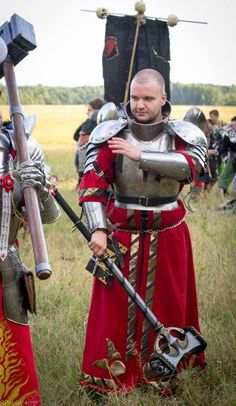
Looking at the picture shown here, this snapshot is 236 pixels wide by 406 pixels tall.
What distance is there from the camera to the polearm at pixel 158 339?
391 centimetres

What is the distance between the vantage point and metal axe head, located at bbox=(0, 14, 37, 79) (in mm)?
3334

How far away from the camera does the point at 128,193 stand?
4.03 metres

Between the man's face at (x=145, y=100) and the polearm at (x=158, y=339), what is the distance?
0.63m

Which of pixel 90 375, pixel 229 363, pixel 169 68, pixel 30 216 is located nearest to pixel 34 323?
pixel 90 375

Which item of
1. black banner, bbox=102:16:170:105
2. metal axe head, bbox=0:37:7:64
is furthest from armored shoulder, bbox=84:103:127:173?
black banner, bbox=102:16:170:105

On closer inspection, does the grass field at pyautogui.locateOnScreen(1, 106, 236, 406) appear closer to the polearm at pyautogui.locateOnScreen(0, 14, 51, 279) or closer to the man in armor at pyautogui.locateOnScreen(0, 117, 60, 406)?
the man in armor at pyautogui.locateOnScreen(0, 117, 60, 406)

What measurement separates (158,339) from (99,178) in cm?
96

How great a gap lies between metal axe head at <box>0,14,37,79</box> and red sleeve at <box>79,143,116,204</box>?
783 millimetres

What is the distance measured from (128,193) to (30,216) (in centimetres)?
98

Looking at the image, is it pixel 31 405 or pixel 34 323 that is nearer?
pixel 31 405

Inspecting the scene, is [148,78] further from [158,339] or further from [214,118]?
[214,118]

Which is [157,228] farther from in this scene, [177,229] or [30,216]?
[30,216]

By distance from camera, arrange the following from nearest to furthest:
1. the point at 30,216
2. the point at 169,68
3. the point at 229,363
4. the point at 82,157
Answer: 1. the point at 30,216
2. the point at 229,363
3. the point at 169,68
4. the point at 82,157

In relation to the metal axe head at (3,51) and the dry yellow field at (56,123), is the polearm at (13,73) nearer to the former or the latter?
the metal axe head at (3,51)
